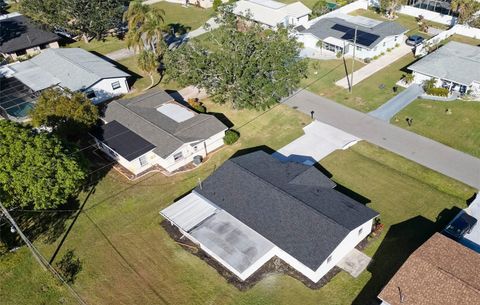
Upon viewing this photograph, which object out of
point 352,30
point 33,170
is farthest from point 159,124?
point 352,30

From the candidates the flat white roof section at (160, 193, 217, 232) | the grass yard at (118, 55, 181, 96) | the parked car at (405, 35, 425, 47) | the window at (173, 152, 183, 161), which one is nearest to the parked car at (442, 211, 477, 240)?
the flat white roof section at (160, 193, 217, 232)

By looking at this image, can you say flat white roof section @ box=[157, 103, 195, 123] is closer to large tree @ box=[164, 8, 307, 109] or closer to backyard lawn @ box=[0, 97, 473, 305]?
large tree @ box=[164, 8, 307, 109]

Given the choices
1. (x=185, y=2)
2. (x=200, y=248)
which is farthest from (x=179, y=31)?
(x=200, y=248)

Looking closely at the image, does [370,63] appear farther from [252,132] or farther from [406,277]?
[406,277]

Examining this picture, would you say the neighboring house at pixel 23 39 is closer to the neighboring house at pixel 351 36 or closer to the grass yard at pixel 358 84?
the neighboring house at pixel 351 36

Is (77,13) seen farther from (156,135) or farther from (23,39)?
(156,135)

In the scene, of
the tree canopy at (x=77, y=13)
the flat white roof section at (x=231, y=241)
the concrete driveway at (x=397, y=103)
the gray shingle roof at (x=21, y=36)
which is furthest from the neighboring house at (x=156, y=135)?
the gray shingle roof at (x=21, y=36)

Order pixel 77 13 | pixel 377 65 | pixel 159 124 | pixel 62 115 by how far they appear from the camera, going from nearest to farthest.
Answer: pixel 62 115, pixel 159 124, pixel 377 65, pixel 77 13

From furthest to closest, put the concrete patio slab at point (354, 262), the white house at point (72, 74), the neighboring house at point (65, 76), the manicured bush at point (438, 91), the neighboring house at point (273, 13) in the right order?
the neighboring house at point (273, 13) < the white house at point (72, 74) < the neighboring house at point (65, 76) < the manicured bush at point (438, 91) < the concrete patio slab at point (354, 262)
